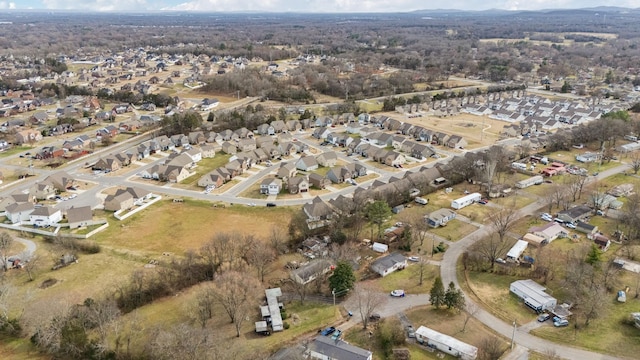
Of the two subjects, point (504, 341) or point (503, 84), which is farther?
point (503, 84)

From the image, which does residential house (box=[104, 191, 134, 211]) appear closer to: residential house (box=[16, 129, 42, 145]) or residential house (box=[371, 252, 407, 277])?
residential house (box=[371, 252, 407, 277])

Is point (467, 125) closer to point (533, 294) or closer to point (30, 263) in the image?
point (533, 294)

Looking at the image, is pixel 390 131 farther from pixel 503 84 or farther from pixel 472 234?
pixel 503 84

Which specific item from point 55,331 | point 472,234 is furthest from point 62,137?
point 472,234

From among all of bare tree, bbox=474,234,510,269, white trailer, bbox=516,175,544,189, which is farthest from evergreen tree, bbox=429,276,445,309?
white trailer, bbox=516,175,544,189

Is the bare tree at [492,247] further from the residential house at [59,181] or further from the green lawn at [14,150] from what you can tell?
the green lawn at [14,150]

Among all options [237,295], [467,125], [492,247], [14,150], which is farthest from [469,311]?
[14,150]
